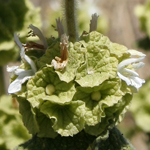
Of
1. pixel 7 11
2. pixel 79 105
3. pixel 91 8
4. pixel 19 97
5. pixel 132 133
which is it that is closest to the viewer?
pixel 79 105

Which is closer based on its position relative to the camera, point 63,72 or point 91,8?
point 63,72

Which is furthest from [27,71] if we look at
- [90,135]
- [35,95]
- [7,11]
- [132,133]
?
[132,133]

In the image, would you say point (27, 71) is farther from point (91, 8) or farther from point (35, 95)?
point (91, 8)

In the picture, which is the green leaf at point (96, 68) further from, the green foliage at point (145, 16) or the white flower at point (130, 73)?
the green foliage at point (145, 16)

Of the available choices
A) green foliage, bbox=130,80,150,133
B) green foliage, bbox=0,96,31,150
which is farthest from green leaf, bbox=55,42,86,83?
green foliage, bbox=130,80,150,133

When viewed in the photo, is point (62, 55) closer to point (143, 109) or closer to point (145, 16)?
point (143, 109)

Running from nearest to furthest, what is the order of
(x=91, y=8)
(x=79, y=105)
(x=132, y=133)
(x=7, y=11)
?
(x=79, y=105), (x=7, y=11), (x=132, y=133), (x=91, y=8)
